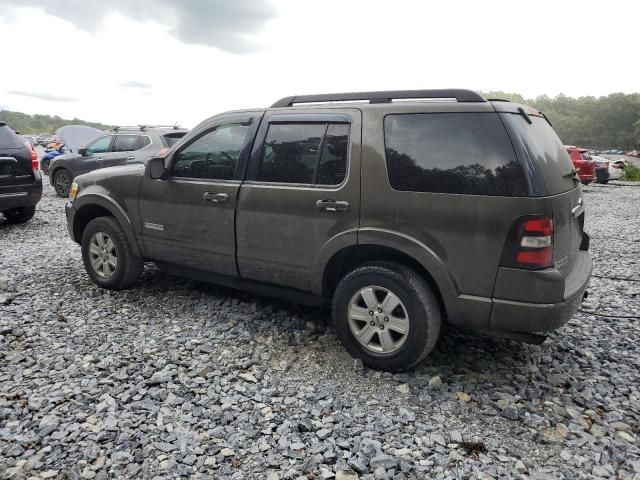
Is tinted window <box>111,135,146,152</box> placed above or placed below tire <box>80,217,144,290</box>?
above

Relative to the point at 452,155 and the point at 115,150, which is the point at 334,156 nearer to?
the point at 452,155

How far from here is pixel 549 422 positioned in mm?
2926

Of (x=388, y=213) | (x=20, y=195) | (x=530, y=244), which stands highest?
(x=388, y=213)

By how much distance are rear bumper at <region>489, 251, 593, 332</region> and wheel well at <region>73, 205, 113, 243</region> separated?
391 centimetres

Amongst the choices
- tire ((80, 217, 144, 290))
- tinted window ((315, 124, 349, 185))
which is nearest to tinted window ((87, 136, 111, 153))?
tire ((80, 217, 144, 290))

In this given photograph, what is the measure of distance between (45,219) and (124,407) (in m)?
7.65

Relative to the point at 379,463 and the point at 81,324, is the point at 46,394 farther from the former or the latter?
the point at 379,463

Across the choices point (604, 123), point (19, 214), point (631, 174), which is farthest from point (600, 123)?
point (19, 214)

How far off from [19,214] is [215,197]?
21.7 ft

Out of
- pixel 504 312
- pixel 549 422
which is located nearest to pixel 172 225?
pixel 504 312

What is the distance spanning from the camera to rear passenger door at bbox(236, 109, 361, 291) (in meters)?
3.46

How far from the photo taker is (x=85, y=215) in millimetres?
5145

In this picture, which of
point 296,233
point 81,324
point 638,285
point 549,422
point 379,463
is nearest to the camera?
point 379,463

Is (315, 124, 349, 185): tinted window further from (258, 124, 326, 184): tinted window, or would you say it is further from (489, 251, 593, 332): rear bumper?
(489, 251, 593, 332): rear bumper
